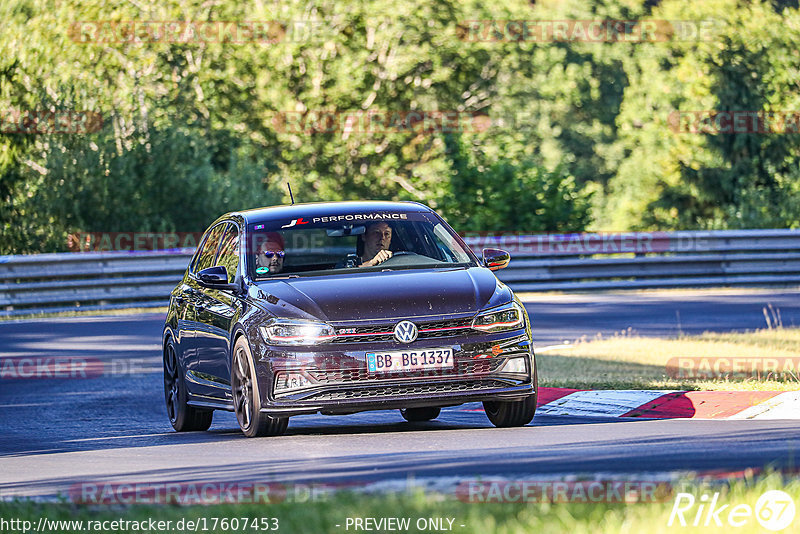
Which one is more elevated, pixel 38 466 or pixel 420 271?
pixel 420 271

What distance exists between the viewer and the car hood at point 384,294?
894 cm

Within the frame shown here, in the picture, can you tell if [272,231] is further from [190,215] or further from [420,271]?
[190,215]

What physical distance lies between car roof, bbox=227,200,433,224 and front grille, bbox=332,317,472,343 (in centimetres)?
176

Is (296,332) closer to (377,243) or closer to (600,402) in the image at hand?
(377,243)

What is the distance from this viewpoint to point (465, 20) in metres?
45.1

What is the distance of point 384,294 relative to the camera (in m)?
9.09

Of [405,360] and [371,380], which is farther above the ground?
[405,360]

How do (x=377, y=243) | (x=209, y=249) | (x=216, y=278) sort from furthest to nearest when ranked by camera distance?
(x=209, y=249) < (x=377, y=243) < (x=216, y=278)

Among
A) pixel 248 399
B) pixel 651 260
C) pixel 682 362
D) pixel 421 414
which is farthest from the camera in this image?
pixel 651 260

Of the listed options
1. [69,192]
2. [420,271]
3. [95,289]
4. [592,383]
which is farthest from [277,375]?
[69,192]

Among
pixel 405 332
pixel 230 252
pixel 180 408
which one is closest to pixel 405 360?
pixel 405 332

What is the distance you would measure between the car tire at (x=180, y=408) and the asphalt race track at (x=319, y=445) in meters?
0.17

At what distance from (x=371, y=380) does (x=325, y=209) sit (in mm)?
2082

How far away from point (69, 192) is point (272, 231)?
63.0 ft
